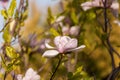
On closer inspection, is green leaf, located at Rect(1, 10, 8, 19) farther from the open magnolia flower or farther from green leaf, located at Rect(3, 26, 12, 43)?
the open magnolia flower

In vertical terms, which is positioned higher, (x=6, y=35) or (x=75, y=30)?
(x=6, y=35)

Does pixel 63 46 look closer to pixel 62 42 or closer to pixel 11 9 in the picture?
pixel 62 42

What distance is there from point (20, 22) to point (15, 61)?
0.36 meters

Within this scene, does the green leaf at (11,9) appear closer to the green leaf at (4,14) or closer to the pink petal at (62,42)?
the green leaf at (4,14)

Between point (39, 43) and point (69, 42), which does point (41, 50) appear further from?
point (69, 42)

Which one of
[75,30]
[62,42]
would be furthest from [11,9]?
[75,30]

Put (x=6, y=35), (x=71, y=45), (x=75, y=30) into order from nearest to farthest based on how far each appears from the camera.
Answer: (x=71, y=45)
(x=6, y=35)
(x=75, y=30)

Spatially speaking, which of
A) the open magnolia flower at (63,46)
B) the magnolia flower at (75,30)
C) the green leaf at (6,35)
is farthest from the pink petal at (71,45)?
the magnolia flower at (75,30)

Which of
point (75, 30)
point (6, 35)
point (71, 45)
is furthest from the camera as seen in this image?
point (75, 30)

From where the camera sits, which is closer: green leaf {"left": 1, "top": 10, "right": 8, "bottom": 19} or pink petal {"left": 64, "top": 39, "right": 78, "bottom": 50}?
pink petal {"left": 64, "top": 39, "right": 78, "bottom": 50}

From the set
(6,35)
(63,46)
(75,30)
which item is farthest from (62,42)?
(75,30)

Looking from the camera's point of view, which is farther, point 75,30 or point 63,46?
point 75,30

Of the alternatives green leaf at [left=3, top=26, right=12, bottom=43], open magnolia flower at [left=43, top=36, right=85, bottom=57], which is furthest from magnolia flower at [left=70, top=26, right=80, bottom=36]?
open magnolia flower at [left=43, top=36, right=85, bottom=57]

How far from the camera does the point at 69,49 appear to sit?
4.16 feet
